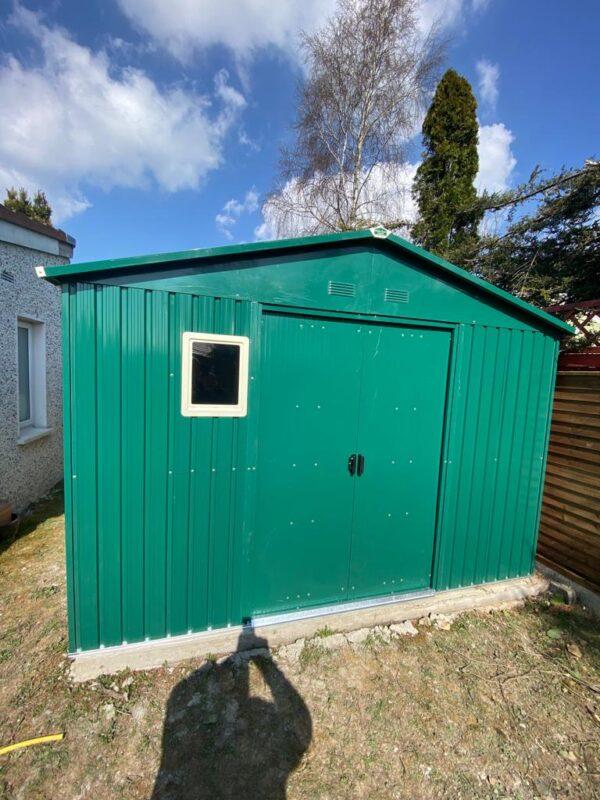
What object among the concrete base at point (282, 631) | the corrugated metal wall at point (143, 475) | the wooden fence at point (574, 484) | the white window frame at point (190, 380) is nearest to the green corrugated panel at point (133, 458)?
the corrugated metal wall at point (143, 475)

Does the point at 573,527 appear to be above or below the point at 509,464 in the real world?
below

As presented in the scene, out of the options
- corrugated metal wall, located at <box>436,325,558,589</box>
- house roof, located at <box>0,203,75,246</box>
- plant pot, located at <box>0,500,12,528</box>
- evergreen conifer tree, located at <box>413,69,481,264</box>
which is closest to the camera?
corrugated metal wall, located at <box>436,325,558,589</box>

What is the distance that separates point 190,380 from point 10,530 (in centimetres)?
335

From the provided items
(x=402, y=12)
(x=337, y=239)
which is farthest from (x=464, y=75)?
(x=337, y=239)

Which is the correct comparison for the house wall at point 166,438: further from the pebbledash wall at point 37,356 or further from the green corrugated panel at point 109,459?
the pebbledash wall at point 37,356

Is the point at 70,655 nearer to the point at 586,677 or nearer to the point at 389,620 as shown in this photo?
the point at 389,620

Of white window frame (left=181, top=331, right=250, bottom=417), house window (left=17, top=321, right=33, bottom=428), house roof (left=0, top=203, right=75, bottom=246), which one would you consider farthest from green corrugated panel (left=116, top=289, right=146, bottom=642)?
house window (left=17, top=321, right=33, bottom=428)

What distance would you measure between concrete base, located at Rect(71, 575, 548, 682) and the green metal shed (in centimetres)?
7

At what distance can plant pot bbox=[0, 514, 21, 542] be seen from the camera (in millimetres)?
3967

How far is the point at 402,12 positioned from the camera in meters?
8.90

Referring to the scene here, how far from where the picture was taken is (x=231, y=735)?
6.84ft

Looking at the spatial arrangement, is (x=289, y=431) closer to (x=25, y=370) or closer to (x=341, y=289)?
(x=341, y=289)

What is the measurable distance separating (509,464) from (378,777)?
2.45 meters

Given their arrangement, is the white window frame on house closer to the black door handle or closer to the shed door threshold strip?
the shed door threshold strip
